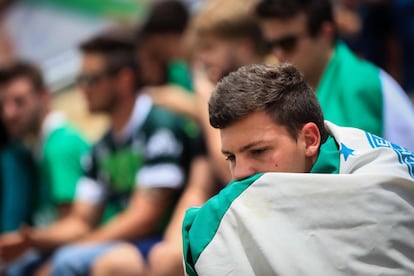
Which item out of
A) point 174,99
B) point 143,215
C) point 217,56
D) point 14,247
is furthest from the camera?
point 14,247

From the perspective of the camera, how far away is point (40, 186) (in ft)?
17.8

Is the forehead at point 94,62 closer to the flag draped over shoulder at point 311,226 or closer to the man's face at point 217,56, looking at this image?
the man's face at point 217,56

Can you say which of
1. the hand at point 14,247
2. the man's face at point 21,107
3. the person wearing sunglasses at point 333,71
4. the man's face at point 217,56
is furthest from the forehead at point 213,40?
the man's face at point 21,107

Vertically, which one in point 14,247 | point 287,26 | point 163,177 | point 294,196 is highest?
point 287,26

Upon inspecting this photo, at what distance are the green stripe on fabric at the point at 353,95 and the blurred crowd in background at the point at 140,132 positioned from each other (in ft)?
0.33

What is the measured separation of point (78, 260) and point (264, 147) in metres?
2.25

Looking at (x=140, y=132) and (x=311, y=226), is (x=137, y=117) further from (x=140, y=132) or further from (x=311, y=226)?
(x=311, y=226)

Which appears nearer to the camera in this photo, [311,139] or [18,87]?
[311,139]

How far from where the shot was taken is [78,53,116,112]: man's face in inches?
198

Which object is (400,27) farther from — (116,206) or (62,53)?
(62,53)

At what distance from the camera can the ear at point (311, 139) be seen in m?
→ 2.27

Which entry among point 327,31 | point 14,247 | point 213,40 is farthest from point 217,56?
point 14,247

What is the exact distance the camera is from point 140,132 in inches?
187

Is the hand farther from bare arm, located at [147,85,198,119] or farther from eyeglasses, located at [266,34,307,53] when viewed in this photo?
eyeglasses, located at [266,34,307,53]
